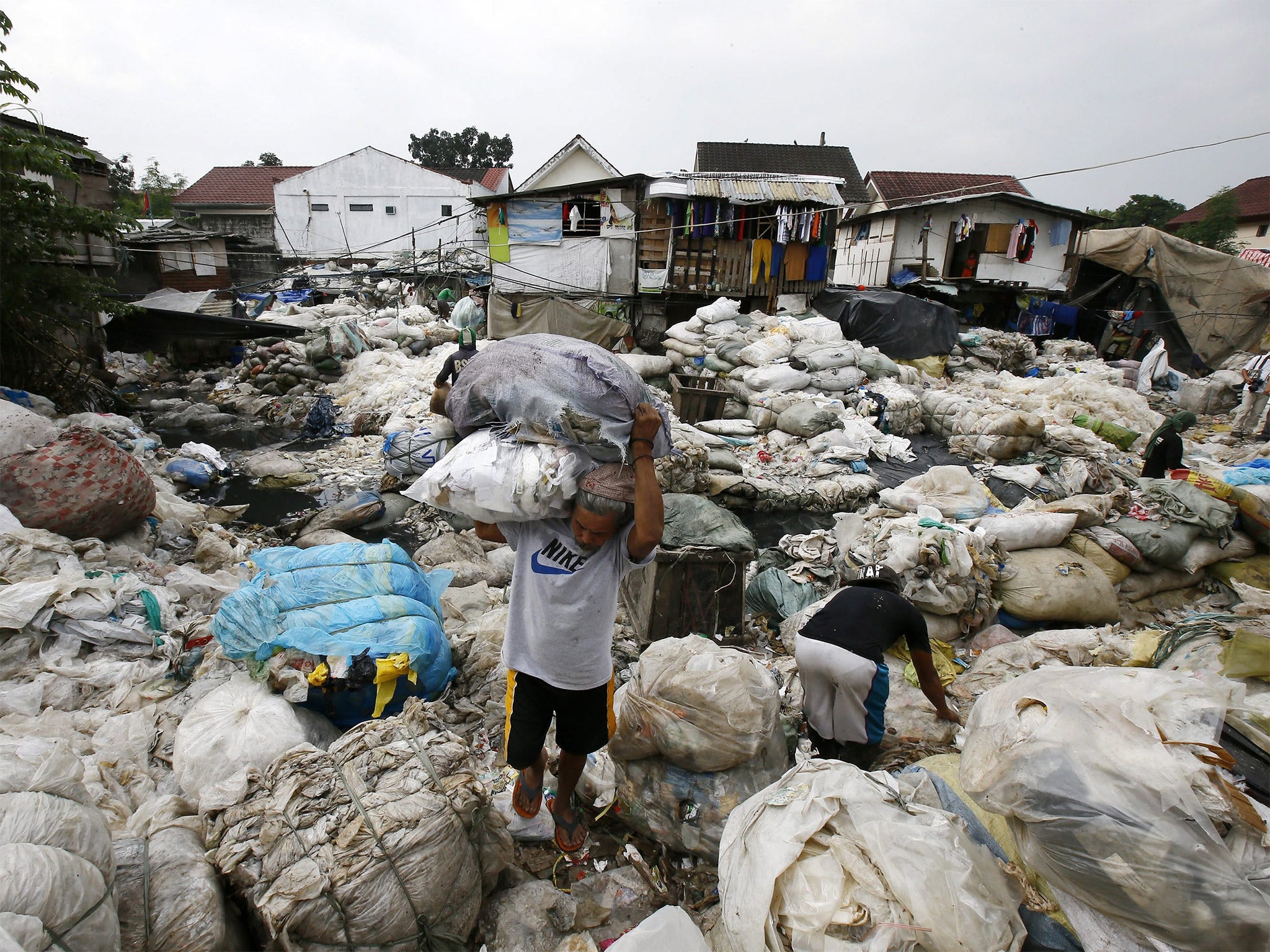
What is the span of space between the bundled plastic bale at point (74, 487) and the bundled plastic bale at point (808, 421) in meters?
6.64

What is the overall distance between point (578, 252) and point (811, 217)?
4.80 meters

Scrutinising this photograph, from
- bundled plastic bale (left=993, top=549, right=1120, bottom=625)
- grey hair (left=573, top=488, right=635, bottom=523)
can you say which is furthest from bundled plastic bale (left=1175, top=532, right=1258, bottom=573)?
grey hair (left=573, top=488, right=635, bottom=523)

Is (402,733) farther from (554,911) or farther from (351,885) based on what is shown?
(554,911)

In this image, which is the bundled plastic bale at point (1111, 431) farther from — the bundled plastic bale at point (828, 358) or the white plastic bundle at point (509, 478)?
the white plastic bundle at point (509, 478)

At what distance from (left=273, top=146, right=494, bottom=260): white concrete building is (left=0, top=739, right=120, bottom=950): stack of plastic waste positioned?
26.0 meters

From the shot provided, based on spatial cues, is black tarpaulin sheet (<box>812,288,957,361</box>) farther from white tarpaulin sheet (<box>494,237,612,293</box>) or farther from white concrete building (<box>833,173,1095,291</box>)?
white tarpaulin sheet (<box>494,237,612,293</box>)

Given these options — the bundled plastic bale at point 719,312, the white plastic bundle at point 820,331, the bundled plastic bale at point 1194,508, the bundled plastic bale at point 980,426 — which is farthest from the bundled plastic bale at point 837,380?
the bundled plastic bale at point 1194,508

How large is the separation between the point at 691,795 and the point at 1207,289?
714 inches

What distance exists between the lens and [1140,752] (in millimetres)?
1420

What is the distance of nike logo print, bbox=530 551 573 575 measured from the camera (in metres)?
1.87

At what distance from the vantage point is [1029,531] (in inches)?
170

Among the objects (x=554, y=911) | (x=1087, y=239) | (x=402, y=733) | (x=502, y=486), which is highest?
(x=1087, y=239)

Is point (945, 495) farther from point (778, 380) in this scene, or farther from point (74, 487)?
point (74, 487)

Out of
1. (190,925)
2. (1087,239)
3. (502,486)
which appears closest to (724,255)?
(1087,239)
